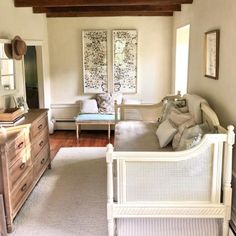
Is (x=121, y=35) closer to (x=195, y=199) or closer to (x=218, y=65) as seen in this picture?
(x=218, y=65)

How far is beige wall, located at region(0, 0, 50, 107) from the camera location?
4.16 m

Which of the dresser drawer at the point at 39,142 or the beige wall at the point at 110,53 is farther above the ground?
the beige wall at the point at 110,53

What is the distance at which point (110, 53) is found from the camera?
658 centimetres

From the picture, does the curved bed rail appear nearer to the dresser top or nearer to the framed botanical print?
the dresser top

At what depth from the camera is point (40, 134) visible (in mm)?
4137

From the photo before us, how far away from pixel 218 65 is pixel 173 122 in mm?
865

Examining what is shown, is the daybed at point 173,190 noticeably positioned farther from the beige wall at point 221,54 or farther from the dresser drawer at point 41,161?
the dresser drawer at point 41,161

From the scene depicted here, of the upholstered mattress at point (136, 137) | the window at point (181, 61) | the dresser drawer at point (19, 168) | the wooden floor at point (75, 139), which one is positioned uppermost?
the window at point (181, 61)

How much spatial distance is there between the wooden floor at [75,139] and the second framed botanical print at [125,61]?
1036mm

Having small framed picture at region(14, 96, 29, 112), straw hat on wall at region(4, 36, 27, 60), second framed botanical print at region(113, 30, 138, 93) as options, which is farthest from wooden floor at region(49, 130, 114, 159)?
straw hat on wall at region(4, 36, 27, 60)

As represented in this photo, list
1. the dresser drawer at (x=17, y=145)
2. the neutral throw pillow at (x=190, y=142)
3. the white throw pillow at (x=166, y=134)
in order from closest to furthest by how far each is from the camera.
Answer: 1. the neutral throw pillow at (x=190, y=142)
2. the dresser drawer at (x=17, y=145)
3. the white throw pillow at (x=166, y=134)

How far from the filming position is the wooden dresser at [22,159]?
2.92 metres

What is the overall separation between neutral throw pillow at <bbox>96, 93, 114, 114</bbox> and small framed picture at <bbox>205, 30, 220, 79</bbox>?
2956 mm

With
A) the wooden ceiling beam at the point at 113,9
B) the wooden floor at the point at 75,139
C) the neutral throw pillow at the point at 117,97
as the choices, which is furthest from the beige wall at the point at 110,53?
the wooden ceiling beam at the point at 113,9
